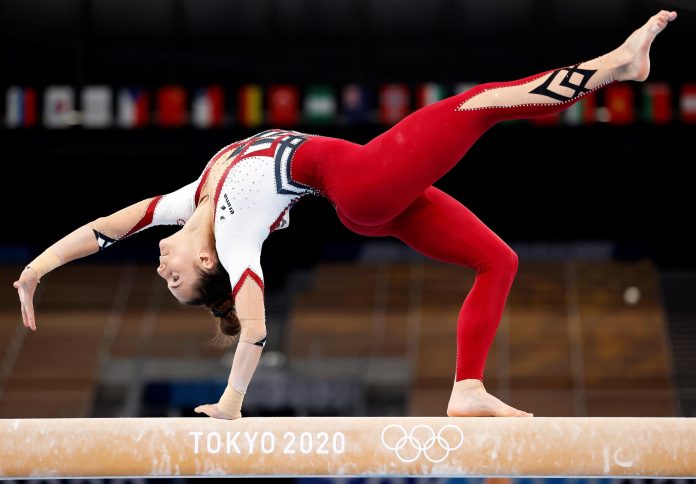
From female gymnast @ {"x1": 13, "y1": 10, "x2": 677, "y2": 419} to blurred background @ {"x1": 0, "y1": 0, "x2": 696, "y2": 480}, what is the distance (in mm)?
7410

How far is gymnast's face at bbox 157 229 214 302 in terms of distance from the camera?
3.80 m

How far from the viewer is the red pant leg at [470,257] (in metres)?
3.83

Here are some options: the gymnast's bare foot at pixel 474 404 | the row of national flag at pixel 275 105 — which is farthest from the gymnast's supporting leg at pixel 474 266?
the row of national flag at pixel 275 105

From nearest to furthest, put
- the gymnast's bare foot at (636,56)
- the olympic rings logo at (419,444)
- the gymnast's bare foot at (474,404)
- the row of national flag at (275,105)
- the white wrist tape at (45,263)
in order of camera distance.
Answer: the gymnast's bare foot at (636,56)
the olympic rings logo at (419,444)
the gymnast's bare foot at (474,404)
the white wrist tape at (45,263)
the row of national flag at (275,105)

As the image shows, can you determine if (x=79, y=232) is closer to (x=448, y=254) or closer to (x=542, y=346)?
(x=448, y=254)

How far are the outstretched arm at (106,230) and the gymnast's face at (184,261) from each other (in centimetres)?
25

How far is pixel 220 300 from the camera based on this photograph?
3.97m

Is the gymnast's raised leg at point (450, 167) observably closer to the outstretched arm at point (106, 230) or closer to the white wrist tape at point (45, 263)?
the outstretched arm at point (106, 230)

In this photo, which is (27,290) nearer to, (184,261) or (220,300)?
(184,261)

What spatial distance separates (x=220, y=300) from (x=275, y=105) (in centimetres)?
761

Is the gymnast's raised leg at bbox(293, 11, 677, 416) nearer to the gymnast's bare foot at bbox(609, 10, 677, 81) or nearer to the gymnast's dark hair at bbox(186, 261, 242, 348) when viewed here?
the gymnast's bare foot at bbox(609, 10, 677, 81)

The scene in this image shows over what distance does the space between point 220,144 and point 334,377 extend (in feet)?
10.3

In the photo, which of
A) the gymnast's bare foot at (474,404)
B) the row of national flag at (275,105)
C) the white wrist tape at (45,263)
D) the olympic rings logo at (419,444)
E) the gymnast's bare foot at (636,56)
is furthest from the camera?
the row of national flag at (275,105)

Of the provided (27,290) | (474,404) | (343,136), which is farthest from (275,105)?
(474,404)
